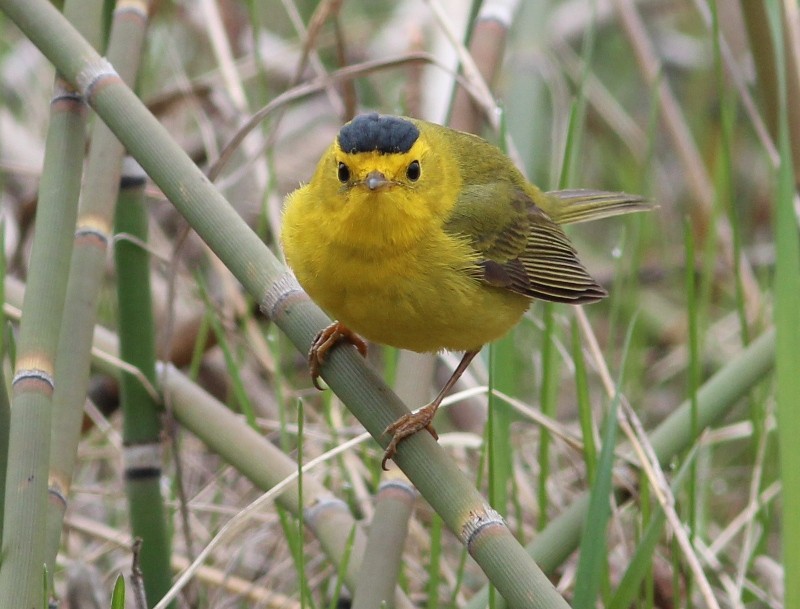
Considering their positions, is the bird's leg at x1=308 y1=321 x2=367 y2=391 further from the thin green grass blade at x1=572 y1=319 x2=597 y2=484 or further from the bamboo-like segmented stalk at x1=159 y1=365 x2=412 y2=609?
the thin green grass blade at x1=572 y1=319 x2=597 y2=484

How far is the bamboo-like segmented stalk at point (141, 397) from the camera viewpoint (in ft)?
7.75

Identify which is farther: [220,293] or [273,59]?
[273,59]

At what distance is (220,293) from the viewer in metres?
4.25

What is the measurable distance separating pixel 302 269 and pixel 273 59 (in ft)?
8.80

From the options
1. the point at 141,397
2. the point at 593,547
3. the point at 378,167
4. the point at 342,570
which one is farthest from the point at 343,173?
the point at 593,547

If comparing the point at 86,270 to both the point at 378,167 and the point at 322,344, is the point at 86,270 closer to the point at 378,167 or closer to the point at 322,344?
the point at 322,344

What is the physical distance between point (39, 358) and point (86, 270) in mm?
391

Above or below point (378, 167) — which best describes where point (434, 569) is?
below

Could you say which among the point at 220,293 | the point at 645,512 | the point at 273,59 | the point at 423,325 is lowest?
the point at 645,512

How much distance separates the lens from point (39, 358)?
1.78 m

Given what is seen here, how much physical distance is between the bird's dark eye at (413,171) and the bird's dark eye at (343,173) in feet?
0.47

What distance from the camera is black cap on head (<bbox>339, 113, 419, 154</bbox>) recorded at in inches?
89.2

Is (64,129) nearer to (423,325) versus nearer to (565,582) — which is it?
(423,325)

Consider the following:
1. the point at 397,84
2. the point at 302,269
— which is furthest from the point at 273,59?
the point at 302,269
